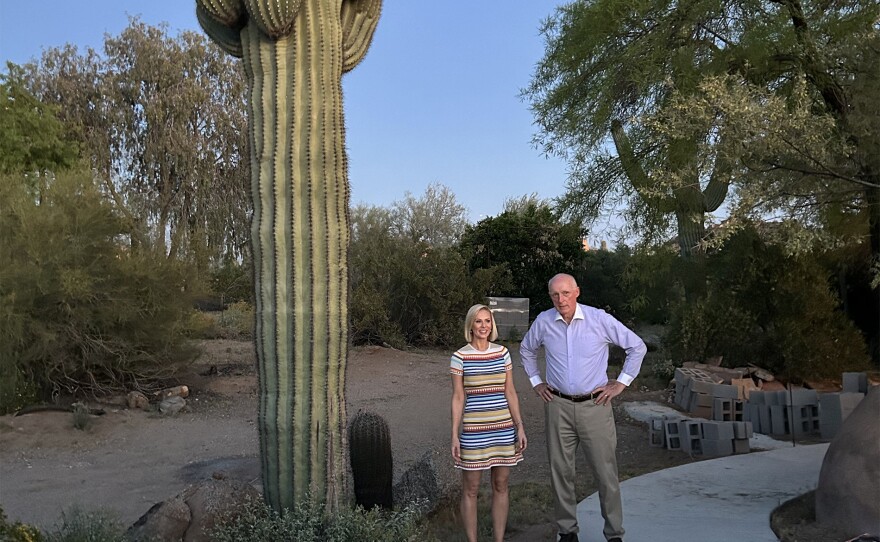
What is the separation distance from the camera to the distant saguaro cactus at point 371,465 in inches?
221

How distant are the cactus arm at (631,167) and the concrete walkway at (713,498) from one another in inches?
267

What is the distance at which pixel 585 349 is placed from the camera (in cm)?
461

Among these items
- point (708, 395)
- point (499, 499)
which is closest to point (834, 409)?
point (708, 395)

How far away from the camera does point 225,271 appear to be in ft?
81.1

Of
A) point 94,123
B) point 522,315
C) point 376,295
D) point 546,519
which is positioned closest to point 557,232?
point 522,315

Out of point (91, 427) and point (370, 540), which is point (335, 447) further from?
point (91, 427)

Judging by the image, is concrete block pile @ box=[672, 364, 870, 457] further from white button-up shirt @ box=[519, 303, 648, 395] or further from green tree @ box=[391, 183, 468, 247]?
green tree @ box=[391, 183, 468, 247]

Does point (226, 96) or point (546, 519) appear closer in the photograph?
point (546, 519)

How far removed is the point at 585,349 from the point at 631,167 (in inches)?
369

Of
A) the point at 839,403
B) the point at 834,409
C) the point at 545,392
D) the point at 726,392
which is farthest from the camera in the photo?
the point at 726,392

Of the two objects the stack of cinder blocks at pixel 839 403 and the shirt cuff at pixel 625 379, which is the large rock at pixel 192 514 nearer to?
the shirt cuff at pixel 625 379

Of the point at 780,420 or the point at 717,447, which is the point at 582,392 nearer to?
the point at 717,447

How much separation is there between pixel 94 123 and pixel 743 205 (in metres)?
22.0

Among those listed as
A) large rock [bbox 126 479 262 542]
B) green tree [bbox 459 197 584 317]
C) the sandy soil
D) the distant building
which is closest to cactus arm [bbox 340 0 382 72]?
large rock [bbox 126 479 262 542]
